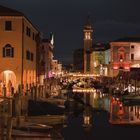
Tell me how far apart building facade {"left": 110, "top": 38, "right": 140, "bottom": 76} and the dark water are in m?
46.8

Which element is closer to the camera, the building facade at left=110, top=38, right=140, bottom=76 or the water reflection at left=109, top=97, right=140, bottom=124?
the water reflection at left=109, top=97, right=140, bottom=124

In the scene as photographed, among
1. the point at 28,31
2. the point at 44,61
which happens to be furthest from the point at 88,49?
the point at 28,31

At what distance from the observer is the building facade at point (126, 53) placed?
8794 centimetres

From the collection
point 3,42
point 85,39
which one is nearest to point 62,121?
point 3,42

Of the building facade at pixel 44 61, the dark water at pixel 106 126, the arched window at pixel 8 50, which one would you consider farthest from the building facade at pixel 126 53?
the arched window at pixel 8 50

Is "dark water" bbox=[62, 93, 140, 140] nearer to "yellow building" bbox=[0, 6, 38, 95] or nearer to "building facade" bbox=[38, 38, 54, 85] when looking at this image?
"yellow building" bbox=[0, 6, 38, 95]

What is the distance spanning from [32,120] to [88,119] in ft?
26.3

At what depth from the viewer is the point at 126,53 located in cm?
8762

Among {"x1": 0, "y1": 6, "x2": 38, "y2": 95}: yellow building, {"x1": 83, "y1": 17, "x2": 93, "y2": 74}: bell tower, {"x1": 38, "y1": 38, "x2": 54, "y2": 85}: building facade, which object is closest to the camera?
{"x1": 0, "y1": 6, "x2": 38, "y2": 95}: yellow building

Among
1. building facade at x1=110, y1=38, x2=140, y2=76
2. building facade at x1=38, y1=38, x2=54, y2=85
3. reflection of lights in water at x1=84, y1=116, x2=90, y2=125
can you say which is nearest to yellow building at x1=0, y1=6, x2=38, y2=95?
reflection of lights in water at x1=84, y1=116, x2=90, y2=125

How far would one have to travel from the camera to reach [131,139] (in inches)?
1003

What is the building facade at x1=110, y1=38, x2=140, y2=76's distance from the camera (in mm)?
87938

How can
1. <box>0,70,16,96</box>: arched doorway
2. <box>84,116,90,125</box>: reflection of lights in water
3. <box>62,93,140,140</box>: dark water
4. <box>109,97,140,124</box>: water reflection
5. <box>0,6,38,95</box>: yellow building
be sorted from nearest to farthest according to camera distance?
<box>62,93,140,140</box>: dark water < <box>84,116,90,125</box>: reflection of lights in water < <box>109,97,140,124</box>: water reflection < <box>0,6,38,95</box>: yellow building < <box>0,70,16,96</box>: arched doorway

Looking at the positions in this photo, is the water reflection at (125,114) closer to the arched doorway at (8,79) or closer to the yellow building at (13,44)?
the yellow building at (13,44)
